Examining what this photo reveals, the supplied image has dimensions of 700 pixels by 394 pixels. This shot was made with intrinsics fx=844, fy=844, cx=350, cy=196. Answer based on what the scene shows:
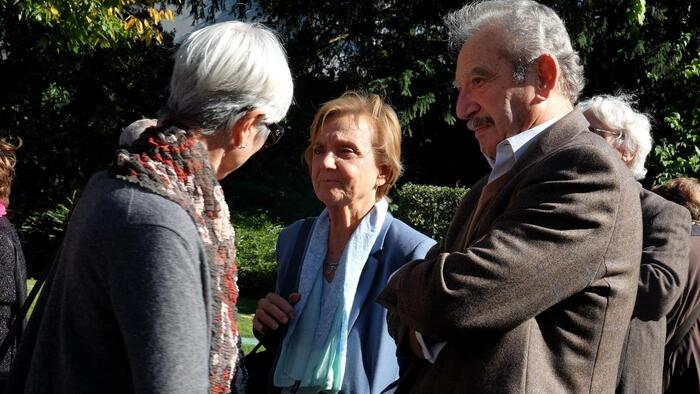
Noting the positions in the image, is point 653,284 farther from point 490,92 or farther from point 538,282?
point 538,282

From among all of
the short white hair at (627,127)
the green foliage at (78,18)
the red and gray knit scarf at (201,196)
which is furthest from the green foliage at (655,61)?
the red and gray knit scarf at (201,196)

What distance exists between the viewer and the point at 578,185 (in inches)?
81.0

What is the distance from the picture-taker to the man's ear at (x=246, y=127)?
2176 mm

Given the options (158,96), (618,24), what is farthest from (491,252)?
(158,96)

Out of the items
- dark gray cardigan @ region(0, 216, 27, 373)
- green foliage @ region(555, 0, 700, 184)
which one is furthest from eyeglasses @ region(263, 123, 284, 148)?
green foliage @ region(555, 0, 700, 184)

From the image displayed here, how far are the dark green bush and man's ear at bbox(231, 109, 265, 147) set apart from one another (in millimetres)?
9926

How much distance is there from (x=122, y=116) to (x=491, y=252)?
15.4 m

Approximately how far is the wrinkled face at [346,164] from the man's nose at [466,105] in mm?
1004

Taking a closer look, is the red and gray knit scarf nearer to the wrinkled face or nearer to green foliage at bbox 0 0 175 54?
the wrinkled face

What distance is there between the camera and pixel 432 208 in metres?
12.2

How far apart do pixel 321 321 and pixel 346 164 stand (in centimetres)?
67

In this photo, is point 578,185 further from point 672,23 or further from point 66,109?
point 66,109

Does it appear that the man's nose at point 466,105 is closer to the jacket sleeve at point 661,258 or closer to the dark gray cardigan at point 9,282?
the jacket sleeve at point 661,258

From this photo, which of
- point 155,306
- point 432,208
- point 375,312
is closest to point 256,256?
point 432,208
